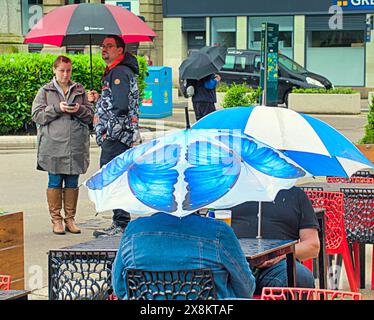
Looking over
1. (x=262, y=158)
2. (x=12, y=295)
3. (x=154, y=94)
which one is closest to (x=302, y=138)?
(x=262, y=158)

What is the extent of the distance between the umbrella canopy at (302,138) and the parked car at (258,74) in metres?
21.1

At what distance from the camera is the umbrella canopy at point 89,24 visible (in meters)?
9.76

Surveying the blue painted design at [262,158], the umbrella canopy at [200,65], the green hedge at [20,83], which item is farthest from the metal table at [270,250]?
the green hedge at [20,83]

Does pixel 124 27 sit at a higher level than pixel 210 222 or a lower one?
higher

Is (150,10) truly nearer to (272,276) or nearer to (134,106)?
(134,106)

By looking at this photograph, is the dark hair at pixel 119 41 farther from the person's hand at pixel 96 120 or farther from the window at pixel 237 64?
the window at pixel 237 64

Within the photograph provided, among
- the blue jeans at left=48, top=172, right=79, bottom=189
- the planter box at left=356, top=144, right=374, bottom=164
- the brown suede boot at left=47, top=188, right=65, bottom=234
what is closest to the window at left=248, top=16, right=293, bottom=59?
the planter box at left=356, top=144, right=374, bottom=164

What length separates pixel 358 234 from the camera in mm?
7594

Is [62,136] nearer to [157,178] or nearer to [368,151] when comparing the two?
[368,151]

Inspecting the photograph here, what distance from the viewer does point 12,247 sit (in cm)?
661

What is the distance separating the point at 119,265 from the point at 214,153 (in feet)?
2.25

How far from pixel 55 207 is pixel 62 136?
2.34 feet

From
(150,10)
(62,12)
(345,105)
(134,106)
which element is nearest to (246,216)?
(134,106)

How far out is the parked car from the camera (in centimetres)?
2741
